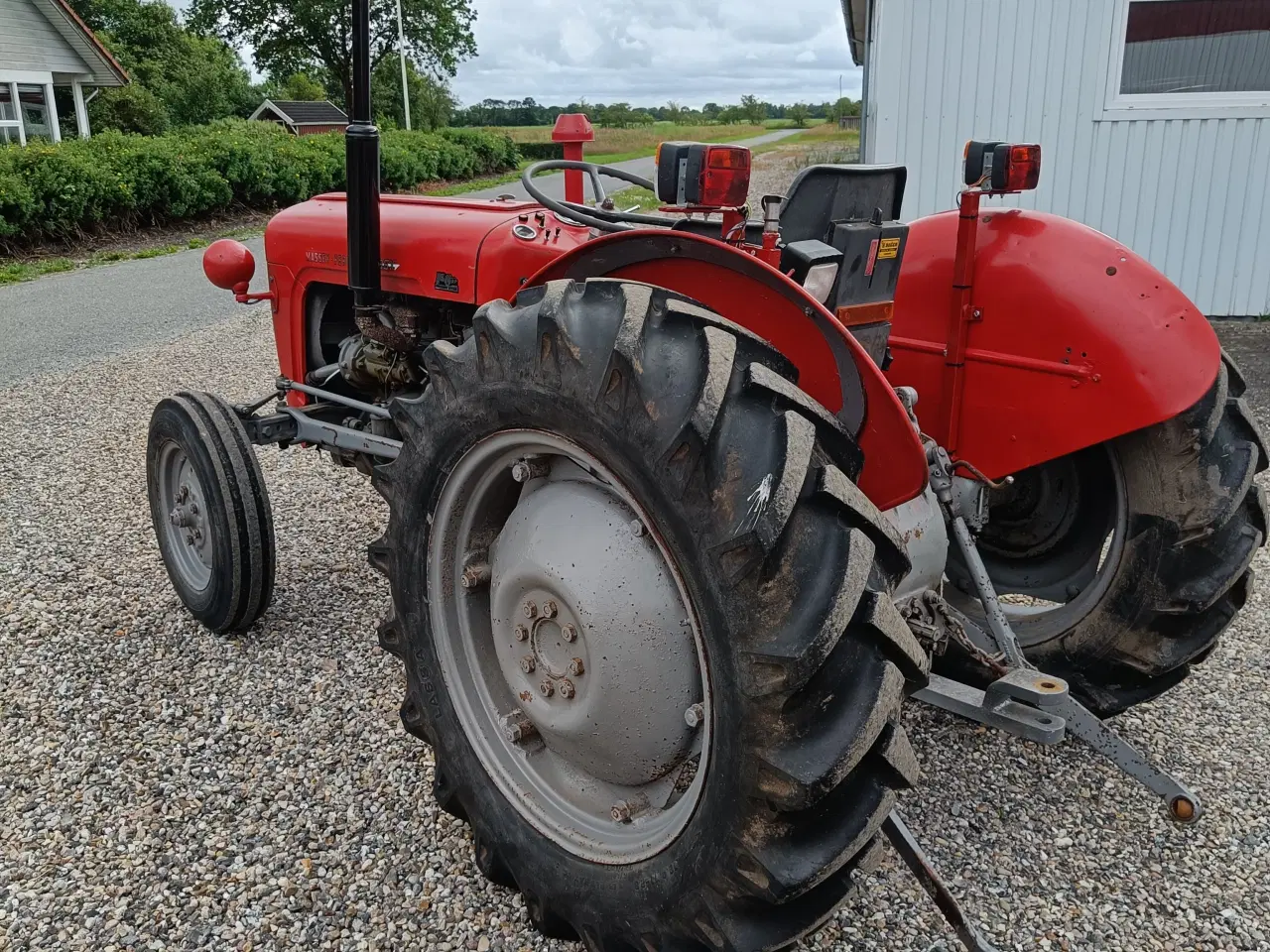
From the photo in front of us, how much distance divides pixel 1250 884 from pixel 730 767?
1407 mm

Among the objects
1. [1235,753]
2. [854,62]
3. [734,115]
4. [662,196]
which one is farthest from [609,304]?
[734,115]

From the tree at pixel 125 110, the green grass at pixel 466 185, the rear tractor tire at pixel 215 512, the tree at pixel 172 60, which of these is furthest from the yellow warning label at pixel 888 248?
the tree at pixel 172 60

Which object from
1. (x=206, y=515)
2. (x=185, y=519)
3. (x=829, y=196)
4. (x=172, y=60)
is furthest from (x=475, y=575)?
(x=172, y=60)

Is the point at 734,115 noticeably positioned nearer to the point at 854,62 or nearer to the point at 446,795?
the point at 854,62

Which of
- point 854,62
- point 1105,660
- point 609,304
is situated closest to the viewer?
point 609,304

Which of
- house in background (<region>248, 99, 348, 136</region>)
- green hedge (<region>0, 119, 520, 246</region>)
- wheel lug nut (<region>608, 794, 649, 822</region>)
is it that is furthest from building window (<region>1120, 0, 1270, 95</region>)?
house in background (<region>248, 99, 348, 136</region>)

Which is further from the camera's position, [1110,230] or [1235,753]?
[1110,230]

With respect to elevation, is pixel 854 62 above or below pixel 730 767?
above

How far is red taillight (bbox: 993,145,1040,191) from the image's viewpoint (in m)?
2.22

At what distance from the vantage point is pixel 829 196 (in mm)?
1989

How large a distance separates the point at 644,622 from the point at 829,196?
0.93 m

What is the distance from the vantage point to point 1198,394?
205 centimetres

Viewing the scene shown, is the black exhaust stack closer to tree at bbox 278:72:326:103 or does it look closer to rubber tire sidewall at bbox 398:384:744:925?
rubber tire sidewall at bbox 398:384:744:925

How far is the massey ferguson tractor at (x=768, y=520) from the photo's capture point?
141cm
